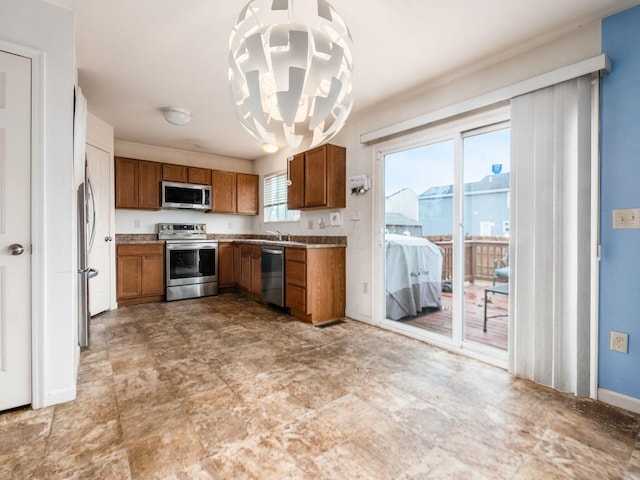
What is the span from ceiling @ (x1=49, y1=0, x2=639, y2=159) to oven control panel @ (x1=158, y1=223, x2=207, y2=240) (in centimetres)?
202

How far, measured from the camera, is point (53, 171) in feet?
6.13

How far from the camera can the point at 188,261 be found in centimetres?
478

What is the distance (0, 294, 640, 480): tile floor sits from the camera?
4.47ft

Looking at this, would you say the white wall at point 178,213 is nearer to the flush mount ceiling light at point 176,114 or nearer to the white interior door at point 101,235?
the white interior door at point 101,235

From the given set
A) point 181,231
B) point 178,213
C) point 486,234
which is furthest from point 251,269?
point 486,234

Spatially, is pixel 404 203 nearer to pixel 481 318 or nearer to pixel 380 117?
pixel 380 117

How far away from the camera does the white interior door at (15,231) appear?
1.76 m

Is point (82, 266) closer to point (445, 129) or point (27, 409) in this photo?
point (27, 409)

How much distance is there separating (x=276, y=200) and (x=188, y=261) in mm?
1752

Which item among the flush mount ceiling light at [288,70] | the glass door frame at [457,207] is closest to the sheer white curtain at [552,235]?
the glass door frame at [457,207]

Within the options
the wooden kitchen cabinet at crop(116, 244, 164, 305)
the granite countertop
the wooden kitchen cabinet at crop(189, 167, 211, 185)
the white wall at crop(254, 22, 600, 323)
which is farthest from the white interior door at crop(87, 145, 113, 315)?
the white wall at crop(254, 22, 600, 323)

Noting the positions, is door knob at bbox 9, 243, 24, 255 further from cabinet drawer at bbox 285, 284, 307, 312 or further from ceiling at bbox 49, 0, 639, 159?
cabinet drawer at bbox 285, 284, 307, 312

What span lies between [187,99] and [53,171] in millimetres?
1819

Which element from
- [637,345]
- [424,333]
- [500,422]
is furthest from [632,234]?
[424,333]
